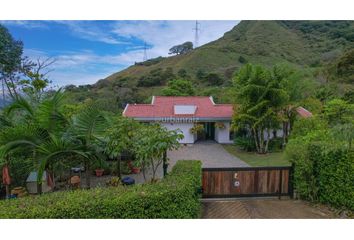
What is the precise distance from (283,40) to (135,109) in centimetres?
3797

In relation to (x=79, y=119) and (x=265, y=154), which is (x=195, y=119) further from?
(x=79, y=119)

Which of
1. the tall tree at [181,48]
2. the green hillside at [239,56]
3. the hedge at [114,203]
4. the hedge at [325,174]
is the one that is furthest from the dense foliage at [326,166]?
the tall tree at [181,48]

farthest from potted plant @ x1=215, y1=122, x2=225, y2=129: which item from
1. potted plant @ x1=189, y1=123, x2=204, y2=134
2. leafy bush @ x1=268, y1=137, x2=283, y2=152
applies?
leafy bush @ x1=268, y1=137, x2=283, y2=152

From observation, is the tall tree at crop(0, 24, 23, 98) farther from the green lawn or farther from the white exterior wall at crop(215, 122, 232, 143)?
the green lawn

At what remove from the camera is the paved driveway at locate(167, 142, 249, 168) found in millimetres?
15430

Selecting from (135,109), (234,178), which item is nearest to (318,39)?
(135,109)

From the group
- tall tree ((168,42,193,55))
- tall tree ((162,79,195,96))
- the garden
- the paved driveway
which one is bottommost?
the paved driveway

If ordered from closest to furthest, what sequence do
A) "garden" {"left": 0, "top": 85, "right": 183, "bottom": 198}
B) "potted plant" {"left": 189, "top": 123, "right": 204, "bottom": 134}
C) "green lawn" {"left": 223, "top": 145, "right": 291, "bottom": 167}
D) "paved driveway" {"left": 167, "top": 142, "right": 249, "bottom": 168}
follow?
"garden" {"left": 0, "top": 85, "right": 183, "bottom": 198} < "green lawn" {"left": 223, "top": 145, "right": 291, "bottom": 167} < "paved driveway" {"left": 167, "top": 142, "right": 249, "bottom": 168} < "potted plant" {"left": 189, "top": 123, "right": 204, "bottom": 134}

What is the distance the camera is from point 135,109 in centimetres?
2234

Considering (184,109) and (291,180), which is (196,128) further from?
(291,180)

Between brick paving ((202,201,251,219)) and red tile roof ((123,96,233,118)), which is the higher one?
red tile roof ((123,96,233,118))

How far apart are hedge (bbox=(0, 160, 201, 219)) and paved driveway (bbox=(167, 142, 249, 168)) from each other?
8.73m

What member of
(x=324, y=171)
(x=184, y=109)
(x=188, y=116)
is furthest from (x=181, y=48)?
(x=324, y=171)
